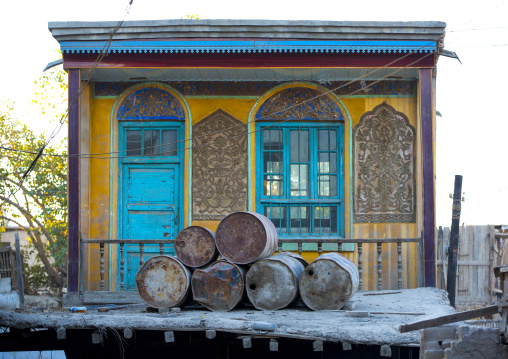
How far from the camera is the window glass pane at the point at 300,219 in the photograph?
11719 millimetres

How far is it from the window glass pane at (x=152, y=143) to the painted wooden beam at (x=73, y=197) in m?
1.58

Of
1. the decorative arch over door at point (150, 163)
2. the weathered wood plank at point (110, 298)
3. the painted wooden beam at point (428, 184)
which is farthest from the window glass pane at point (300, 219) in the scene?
the weathered wood plank at point (110, 298)

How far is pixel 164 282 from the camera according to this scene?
8.73 m

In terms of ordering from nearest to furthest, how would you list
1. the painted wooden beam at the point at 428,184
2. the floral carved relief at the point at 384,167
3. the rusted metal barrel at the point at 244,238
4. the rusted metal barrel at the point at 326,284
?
the rusted metal barrel at the point at 326,284, the rusted metal barrel at the point at 244,238, the painted wooden beam at the point at 428,184, the floral carved relief at the point at 384,167

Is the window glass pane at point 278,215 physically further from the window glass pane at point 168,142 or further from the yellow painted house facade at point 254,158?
the window glass pane at point 168,142

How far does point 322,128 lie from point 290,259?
3.53 meters

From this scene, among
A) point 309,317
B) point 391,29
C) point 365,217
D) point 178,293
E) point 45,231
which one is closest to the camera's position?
point 309,317

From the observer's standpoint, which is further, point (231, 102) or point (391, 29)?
point (231, 102)

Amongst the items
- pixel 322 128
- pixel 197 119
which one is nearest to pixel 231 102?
pixel 197 119

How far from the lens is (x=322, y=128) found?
38.8ft

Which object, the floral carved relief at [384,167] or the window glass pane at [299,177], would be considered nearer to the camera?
the floral carved relief at [384,167]

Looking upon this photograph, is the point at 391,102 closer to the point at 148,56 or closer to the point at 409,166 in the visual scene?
the point at 409,166

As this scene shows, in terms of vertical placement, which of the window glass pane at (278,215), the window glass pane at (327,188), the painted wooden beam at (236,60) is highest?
the painted wooden beam at (236,60)

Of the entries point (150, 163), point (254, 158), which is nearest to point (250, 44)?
point (254, 158)
